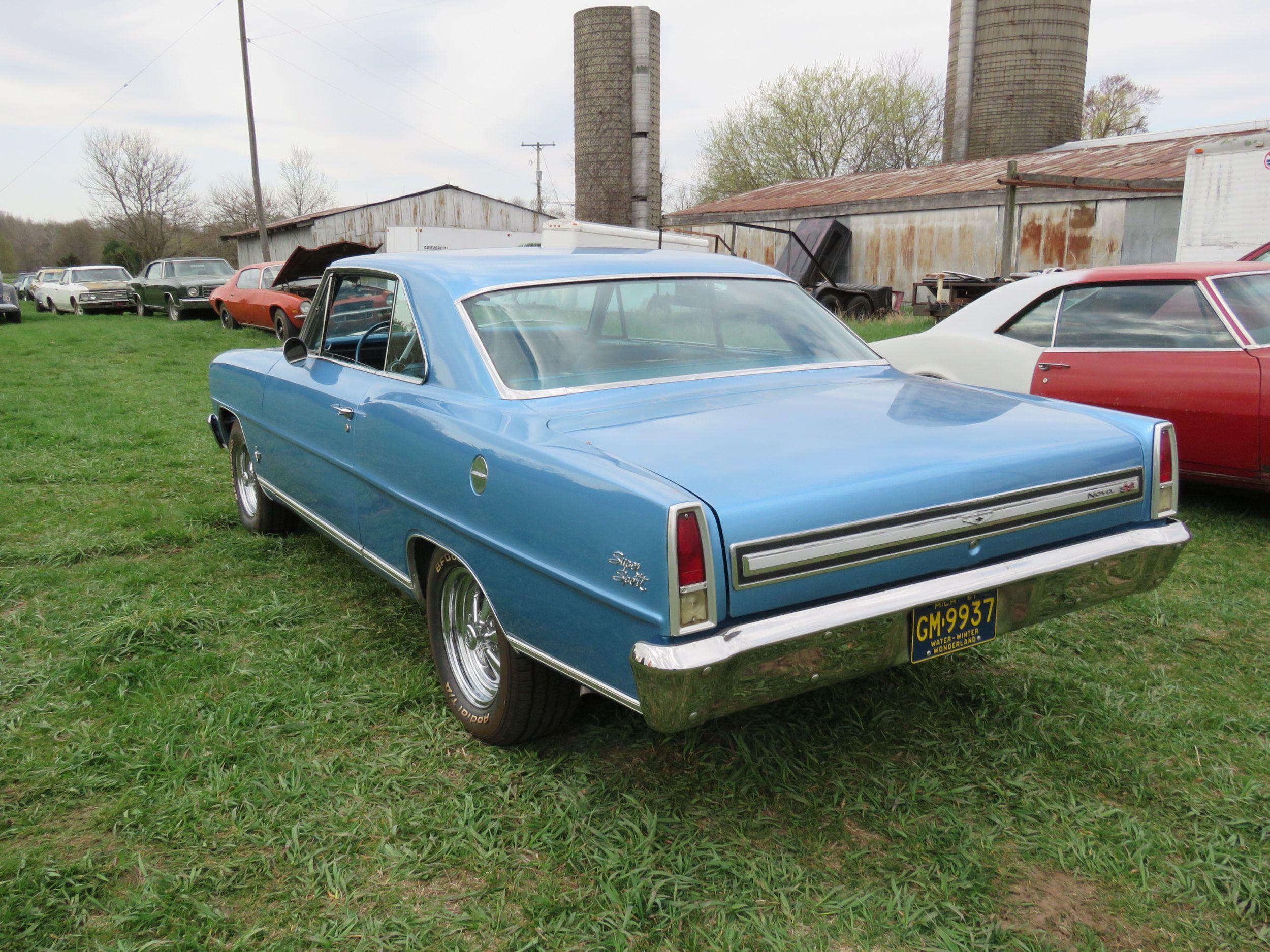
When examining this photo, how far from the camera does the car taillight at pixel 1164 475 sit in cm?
286

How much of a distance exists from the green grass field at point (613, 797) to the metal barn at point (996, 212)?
29.6ft

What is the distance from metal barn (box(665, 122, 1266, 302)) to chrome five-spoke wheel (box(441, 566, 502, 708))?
31.5 feet

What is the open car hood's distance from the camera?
1495cm

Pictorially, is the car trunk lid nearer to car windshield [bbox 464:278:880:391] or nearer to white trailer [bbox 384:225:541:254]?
car windshield [bbox 464:278:880:391]

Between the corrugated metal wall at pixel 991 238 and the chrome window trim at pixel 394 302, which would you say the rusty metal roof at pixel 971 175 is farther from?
the chrome window trim at pixel 394 302

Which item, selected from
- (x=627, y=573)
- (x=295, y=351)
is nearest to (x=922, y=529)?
(x=627, y=573)

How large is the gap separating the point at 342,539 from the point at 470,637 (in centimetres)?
99

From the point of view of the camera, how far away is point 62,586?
445 centimetres

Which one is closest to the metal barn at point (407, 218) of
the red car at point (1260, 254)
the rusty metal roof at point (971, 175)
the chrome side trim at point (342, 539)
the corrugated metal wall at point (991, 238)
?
the rusty metal roof at point (971, 175)

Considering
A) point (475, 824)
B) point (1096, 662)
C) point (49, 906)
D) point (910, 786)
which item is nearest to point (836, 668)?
point (910, 786)

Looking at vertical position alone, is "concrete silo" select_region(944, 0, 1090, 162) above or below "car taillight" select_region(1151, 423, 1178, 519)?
above

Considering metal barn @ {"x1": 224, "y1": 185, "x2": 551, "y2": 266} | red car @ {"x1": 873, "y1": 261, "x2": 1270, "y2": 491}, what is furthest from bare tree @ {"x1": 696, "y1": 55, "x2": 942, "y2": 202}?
red car @ {"x1": 873, "y1": 261, "x2": 1270, "y2": 491}

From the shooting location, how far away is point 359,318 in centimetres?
414

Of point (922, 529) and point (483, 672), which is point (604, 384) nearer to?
point (483, 672)
